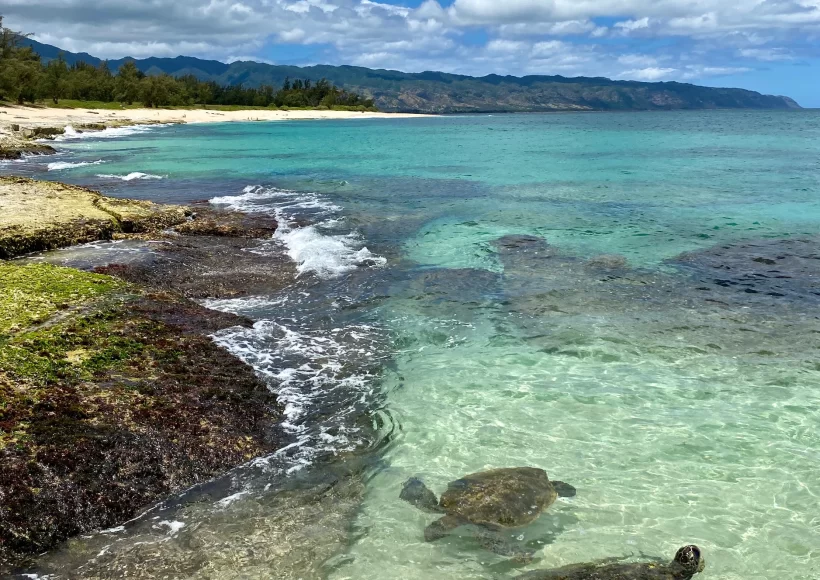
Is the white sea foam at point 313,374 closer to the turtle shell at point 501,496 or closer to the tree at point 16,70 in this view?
the turtle shell at point 501,496

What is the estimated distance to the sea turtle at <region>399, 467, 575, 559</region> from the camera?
24.5 ft

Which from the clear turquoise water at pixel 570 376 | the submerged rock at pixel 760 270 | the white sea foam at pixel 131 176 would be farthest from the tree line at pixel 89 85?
the submerged rock at pixel 760 270

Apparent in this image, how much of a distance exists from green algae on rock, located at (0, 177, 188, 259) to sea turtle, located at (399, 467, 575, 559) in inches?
559

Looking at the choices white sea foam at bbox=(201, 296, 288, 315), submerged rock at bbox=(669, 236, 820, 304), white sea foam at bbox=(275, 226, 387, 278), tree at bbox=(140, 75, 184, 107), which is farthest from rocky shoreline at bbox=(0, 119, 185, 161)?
submerged rock at bbox=(669, 236, 820, 304)

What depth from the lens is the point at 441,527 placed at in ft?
24.9

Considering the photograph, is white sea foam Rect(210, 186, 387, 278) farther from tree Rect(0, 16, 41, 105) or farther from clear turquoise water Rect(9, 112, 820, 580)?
tree Rect(0, 16, 41, 105)

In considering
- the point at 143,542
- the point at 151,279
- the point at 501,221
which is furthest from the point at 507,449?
the point at 501,221

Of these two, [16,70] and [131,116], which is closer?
[16,70]

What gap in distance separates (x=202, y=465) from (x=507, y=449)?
4519 mm

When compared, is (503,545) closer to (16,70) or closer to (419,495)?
(419,495)

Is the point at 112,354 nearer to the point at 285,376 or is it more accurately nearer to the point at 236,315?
the point at 285,376

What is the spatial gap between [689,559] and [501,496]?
2259 millimetres

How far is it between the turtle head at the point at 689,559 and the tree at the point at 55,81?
5473 inches

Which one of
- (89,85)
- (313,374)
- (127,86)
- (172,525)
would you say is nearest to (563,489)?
(172,525)
